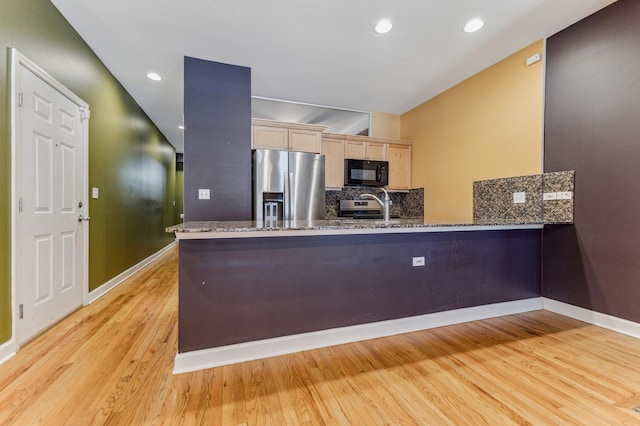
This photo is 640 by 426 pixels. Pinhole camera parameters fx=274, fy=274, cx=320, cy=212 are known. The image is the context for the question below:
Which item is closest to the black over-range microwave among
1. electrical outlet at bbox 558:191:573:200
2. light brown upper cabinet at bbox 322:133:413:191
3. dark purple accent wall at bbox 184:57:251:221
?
light brown upper cabinet at bbox 322:133:413:191

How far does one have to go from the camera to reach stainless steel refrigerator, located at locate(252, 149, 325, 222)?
335cm

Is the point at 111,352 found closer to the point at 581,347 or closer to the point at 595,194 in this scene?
the point at 581,347

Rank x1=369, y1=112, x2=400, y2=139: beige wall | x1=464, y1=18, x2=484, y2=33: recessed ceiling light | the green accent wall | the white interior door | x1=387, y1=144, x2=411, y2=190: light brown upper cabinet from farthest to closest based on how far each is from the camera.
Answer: x1=369, y1=112, x2=400, y2=139: beige wall
x1=387, y1=144, x2=411, y2=190: light brown upper cabinet
x1=464, y1=18, x2=484, y2=33: recessed ceiling light
the white interior door
the green accent wall

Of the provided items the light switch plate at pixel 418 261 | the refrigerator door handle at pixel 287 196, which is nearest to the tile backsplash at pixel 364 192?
the refrigerator door handle at pixel 287 196

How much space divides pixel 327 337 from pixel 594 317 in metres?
2.41

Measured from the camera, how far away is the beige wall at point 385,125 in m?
4.66

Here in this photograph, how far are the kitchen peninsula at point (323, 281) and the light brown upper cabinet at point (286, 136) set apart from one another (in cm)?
184

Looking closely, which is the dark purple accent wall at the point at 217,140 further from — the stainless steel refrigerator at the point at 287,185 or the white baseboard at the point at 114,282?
the white baseboard at the point at 114,282

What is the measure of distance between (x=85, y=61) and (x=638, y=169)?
5.12 metres

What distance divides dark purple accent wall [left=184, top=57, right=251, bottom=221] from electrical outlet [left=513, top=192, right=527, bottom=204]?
2.93m

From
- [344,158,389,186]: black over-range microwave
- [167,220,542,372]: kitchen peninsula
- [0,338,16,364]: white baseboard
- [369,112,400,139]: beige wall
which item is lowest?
[0,338,16,364]: white baseboard

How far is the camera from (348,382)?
5.29 ft

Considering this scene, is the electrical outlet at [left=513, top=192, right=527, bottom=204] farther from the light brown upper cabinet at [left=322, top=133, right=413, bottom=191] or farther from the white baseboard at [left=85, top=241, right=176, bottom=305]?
the white baseboard at [left=85, top=241, right=176, bottom=305]

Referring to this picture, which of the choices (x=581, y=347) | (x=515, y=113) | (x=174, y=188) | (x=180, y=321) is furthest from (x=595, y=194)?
(x=174, y=188)
